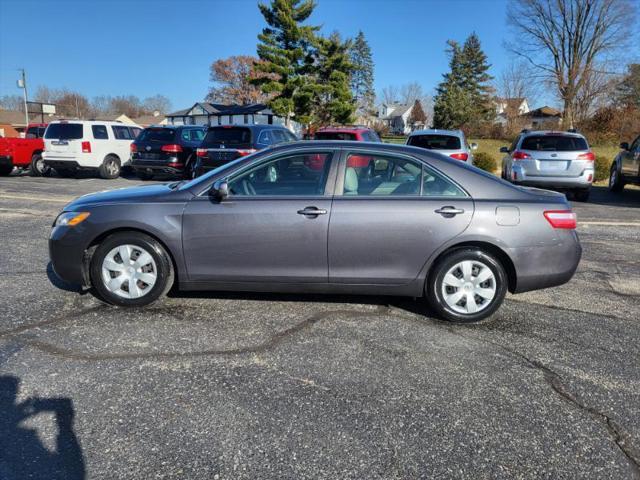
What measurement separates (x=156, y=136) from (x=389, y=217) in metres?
12.2

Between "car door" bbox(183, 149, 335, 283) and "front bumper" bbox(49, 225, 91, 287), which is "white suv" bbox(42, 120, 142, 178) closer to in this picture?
"front bumper" bbox(49, 225, 91, 287)

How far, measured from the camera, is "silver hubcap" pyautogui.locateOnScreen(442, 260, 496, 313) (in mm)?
4043

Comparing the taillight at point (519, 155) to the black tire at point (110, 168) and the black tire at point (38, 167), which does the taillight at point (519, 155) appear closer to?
the black tire at point (110, 168)

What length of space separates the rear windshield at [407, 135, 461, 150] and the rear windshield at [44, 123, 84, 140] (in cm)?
1054

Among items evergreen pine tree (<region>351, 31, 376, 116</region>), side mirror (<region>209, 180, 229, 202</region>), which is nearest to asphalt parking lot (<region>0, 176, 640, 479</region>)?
side mirror (<region>209, 180, 229, 202</region>)

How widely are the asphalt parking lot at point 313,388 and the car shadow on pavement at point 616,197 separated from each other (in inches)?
321

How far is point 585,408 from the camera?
113 inches

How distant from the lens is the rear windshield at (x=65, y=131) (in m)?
15.0

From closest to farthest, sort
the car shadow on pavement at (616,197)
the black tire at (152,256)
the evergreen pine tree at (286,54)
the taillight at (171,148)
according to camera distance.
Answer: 1. the black tire at (152,256)
2. the car shadow on pavement at (616,197)
3. the taillight at (171,148)
4. the evergreen pine tree at (286,54)

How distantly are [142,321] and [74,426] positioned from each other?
1.46m

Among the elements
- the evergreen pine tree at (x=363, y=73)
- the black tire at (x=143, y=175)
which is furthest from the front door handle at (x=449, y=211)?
the evergreen pine tree at (x=363, y=73)

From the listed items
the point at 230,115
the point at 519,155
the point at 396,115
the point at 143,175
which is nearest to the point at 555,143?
the point at 519,155

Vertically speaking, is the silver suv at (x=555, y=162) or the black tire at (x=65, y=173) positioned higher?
the silver suv at (x=555, y=162)

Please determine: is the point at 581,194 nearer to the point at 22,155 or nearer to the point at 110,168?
the point at 110,168
